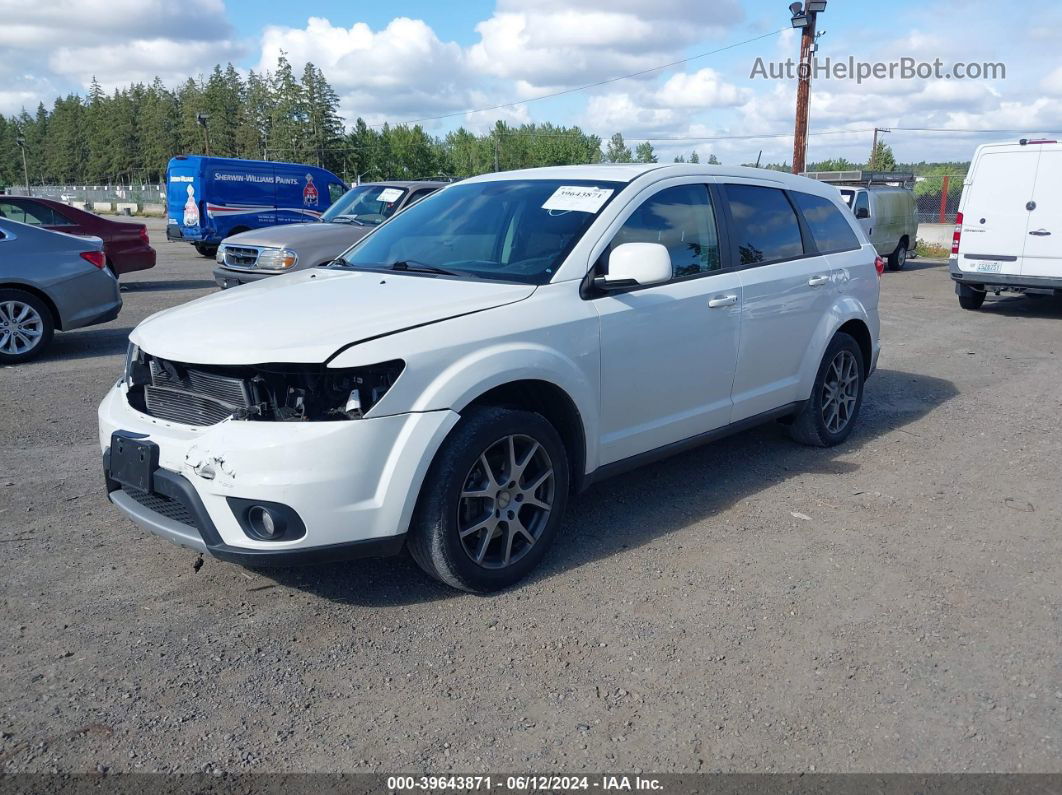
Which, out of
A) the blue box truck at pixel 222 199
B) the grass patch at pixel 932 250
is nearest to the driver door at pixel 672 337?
the blue box truck at pixel 222 199

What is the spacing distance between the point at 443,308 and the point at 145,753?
193 centimetres

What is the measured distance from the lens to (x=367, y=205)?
489 inches

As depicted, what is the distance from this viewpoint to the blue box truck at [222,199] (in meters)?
21.8

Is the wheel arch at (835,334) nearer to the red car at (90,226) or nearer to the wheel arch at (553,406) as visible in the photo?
the wheel arch at (553,406)

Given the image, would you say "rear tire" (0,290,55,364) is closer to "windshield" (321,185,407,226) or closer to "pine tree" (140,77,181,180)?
"windshield" (321,185,407,226)

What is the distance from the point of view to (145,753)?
278 cm

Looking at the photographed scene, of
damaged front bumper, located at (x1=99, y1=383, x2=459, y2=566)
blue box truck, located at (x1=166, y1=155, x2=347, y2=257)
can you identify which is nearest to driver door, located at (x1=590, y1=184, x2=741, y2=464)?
damaged front bumper, located at (x1=99, y1=383, x2=459, y2=566)

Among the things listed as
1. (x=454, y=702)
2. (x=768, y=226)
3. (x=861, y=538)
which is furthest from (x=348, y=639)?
(x=768, y=226)

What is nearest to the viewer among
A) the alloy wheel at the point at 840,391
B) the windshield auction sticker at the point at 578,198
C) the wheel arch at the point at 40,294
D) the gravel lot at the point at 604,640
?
the gravel lot at the point at 604,640

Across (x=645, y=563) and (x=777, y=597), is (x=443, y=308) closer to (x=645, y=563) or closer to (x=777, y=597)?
(x=645, y=563)

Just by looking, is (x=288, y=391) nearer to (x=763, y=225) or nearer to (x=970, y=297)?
(x=763, y=225)

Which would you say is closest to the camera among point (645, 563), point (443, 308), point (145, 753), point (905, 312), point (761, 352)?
point (145, 753)

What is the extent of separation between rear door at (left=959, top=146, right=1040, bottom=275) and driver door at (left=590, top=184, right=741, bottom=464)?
31.8ft

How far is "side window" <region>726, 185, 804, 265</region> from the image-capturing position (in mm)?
5215
